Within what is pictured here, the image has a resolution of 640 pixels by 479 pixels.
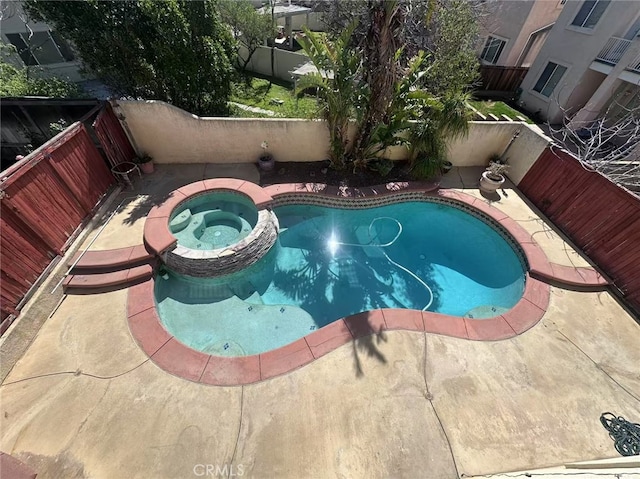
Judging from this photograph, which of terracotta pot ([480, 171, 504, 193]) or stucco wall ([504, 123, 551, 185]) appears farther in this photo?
terracotta pot ([480, 171, 504, 193])

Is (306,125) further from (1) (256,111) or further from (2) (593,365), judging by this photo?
(2) (593,365)

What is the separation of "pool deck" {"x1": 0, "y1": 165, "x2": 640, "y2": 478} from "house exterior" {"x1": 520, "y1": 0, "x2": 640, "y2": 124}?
1232 centimetres

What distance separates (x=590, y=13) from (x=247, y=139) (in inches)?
759

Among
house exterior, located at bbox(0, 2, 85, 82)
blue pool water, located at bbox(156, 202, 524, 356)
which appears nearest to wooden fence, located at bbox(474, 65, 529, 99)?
blue pool water, located at bbox(156, 202, 524, 356)

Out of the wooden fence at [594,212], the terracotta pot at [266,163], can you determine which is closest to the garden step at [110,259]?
the terracotta pot at [266,163]

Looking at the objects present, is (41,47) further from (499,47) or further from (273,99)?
(499,47)

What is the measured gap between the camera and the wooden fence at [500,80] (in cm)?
1850

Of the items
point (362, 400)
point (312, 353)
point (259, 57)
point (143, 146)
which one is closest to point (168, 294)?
point (312, 353)

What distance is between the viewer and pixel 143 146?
11.1 metres

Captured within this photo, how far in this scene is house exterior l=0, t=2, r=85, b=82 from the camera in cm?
1485

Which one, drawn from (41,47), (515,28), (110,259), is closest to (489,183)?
(110,259)

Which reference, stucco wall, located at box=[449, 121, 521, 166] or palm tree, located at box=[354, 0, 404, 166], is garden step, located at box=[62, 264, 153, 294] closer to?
palm tree, located at box=[354, 0, 404, 166]

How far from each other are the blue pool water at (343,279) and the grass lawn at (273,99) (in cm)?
720

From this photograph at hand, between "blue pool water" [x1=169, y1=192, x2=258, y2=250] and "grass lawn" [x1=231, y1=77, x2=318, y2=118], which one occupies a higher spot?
"grass lawn" [x1=231, y1=77, x2=318, y2=118]
